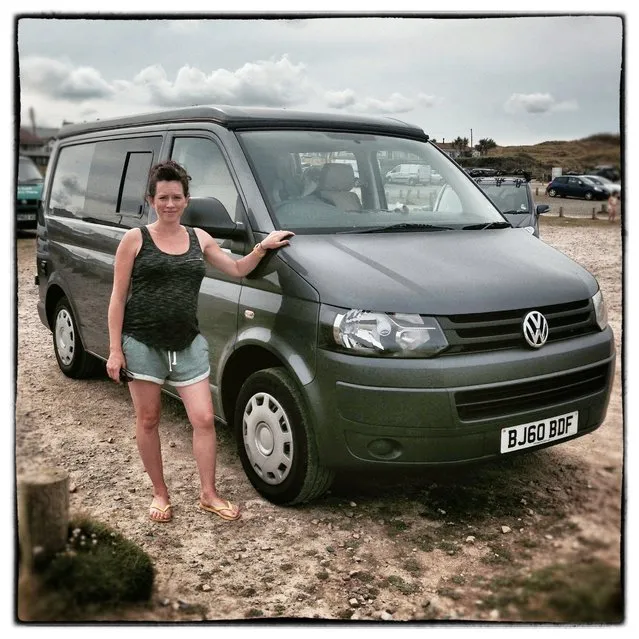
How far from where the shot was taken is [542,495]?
11.6 ft

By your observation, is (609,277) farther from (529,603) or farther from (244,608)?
(244,608)

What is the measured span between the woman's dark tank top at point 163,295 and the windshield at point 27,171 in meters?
0.46

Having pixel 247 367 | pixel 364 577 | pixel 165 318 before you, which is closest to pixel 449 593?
pixel 364 577

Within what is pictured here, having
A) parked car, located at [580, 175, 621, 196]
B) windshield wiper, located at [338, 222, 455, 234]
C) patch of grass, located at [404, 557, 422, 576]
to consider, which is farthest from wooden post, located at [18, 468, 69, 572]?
parked car, located at [580, 175, 621, 196]

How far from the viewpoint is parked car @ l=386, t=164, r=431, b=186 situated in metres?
3.97

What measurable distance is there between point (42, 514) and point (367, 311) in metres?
1.41

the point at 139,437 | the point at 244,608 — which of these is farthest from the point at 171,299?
the point at 244,608

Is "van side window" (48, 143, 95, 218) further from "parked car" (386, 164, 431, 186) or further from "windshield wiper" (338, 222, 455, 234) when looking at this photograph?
"windshield wiper" (338, 222, 455, 234)

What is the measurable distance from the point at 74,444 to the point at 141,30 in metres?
1.94

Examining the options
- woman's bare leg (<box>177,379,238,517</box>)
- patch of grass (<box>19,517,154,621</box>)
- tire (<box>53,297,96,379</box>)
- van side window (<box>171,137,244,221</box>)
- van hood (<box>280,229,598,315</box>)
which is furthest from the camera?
tire (<box>53,297,96,379</box>)

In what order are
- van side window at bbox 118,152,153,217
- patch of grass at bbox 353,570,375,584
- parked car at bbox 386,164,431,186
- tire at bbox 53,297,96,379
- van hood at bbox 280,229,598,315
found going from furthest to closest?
tire at bbox 53,297,96,379 → van side window at bbox 118,152,153,217 → parked car at bbox 386,164,431,186 → van hood at bbox 280,229,598,315 → patch of grass at bbox 353,570,375,584

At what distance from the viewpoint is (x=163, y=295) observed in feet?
10.2

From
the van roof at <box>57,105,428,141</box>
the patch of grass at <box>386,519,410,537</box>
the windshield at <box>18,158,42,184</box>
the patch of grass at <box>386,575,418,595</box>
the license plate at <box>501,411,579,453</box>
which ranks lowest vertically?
the patch of grass at <box>386,575,418,595</box>

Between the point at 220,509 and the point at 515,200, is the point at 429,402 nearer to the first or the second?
the point at 220,509
